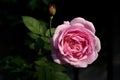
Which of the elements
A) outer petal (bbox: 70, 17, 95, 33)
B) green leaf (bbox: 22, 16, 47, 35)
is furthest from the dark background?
outer petal (bbox: 70, 17, 95, 33)

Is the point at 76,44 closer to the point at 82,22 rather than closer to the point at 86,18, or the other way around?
the point at 82,22

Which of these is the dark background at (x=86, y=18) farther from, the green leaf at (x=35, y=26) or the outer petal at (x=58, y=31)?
the outer petal at (x=58, y=31)

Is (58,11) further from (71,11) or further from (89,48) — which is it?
(89,48)

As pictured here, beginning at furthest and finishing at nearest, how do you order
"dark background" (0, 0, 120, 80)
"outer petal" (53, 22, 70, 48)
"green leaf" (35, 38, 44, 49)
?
"dark background" (0, 0, 120, 80)
"green leaf" (35, 38, 44, 49)
"outer petal" (53, 22, 70, 48)

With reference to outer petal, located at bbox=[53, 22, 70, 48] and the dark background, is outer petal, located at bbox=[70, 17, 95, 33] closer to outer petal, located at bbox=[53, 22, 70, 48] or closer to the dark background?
outer petal, located at bbox=[53, 22, 70, 48]

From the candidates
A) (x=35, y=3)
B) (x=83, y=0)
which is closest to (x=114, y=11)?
(x=83, y=0)

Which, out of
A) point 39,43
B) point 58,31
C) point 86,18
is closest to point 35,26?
point 39,43

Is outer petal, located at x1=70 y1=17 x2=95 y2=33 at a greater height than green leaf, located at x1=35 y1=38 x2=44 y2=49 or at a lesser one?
greater
